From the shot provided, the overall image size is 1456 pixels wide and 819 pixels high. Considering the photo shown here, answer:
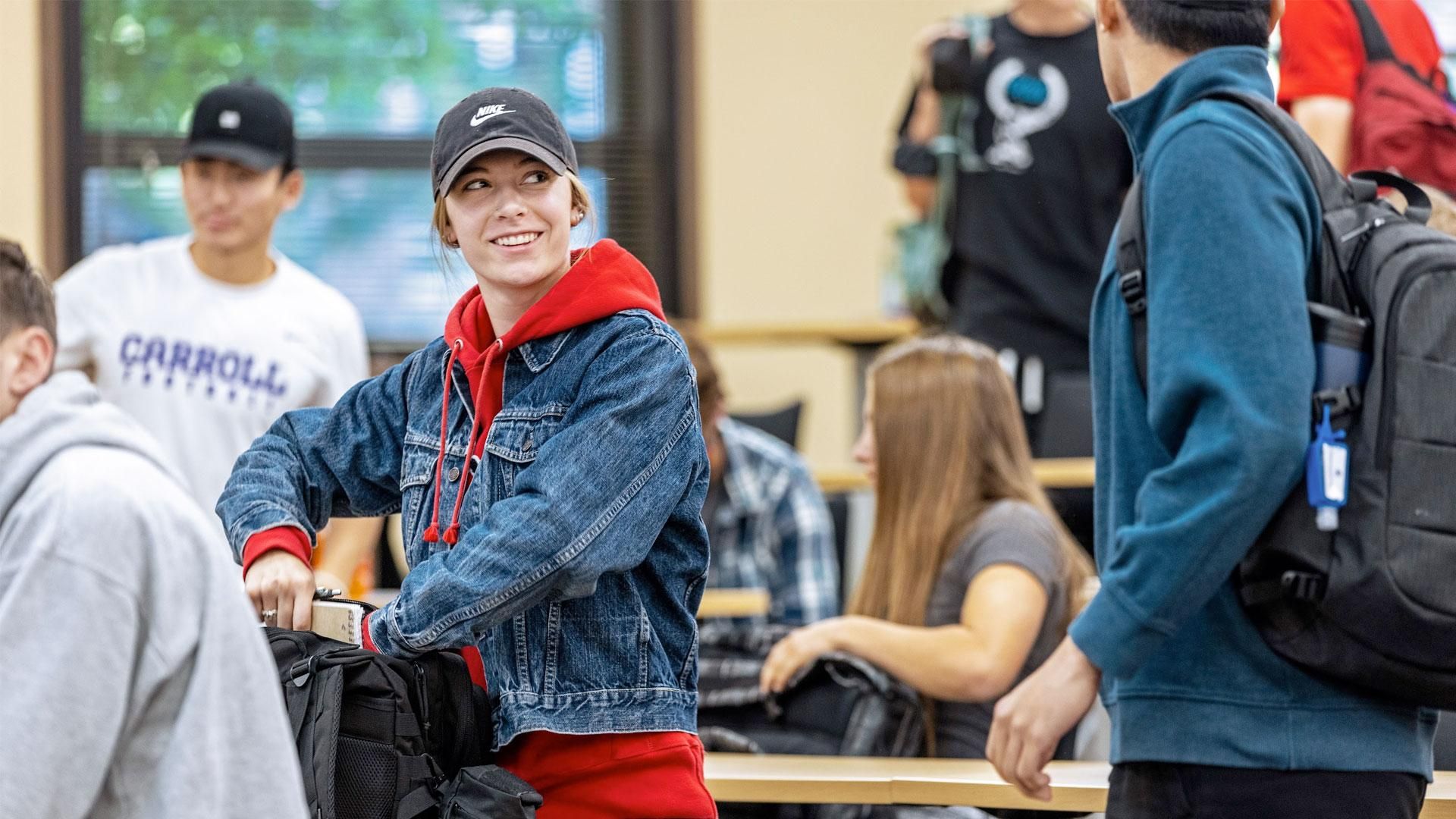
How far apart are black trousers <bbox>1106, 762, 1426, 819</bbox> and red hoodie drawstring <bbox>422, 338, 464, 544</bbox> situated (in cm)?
78

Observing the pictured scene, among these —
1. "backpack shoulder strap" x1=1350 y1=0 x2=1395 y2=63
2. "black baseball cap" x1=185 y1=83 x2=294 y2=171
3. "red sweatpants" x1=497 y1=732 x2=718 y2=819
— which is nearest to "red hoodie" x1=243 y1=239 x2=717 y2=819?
"red sweatpants" x1=497 y1=732 x2=718 y2=819

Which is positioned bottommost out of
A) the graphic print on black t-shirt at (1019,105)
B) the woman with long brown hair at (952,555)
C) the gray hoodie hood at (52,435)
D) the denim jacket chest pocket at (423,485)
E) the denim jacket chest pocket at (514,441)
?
the woman with long brown hair at (952,555)

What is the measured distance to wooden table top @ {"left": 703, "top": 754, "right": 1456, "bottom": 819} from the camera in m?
2.39

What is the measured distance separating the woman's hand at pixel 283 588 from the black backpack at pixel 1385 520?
0.98 metres

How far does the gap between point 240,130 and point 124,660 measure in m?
2.08

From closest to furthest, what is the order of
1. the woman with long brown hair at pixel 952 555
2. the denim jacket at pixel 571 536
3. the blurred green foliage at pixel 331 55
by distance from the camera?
the denim jacket at pixel 571 536
the woman with long brown hair at pixel 952 555
the blurred green foliage at pixel 331 55

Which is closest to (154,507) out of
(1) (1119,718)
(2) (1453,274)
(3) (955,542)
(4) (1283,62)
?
(1) (1119,718)

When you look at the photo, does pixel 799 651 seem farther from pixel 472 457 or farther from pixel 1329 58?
pixel 1329 58

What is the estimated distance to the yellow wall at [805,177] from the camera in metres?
6.41

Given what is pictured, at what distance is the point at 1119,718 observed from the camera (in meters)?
1.71

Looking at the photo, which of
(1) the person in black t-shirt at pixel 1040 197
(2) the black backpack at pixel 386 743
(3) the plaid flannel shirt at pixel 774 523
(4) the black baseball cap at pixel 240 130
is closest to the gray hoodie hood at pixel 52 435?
(2) the black backpack at pixel 386 743

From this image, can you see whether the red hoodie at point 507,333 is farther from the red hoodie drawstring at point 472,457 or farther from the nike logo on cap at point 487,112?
the nike logo on cap at point 487,112

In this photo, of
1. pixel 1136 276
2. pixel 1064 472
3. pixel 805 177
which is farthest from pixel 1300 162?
pixel 805 177

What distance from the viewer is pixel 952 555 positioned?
3.07 meters
